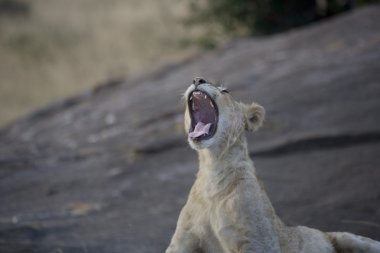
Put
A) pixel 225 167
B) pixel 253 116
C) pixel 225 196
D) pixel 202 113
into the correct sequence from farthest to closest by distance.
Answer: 1. pixel 253 116
2. pixel 202 113
3. pixel 225 167
4. pixel 225 196

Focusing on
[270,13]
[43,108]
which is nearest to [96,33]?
[270,13]

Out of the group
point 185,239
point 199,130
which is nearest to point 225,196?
point 185,239

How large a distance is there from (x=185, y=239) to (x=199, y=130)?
753 mm

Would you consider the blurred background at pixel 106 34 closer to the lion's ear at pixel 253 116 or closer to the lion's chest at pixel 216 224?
the lion's ear at pixel 253 116

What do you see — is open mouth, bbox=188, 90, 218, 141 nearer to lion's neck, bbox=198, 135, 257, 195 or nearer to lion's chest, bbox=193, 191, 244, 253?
lion's neck, bbox=198, 135, 257, 195

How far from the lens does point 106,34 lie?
26.5 metres

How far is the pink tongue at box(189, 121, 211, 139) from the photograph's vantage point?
5121 millimetres

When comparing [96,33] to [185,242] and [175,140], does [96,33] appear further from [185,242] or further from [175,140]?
[185,242]

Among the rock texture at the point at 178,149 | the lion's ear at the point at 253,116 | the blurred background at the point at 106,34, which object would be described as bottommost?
the rock texture at the point at 178,149

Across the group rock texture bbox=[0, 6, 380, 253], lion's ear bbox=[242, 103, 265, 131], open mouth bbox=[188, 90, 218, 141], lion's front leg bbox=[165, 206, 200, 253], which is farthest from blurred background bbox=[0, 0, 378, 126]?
lion's front leg bbox=[165, 206, 200, 253]

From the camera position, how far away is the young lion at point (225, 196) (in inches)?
191

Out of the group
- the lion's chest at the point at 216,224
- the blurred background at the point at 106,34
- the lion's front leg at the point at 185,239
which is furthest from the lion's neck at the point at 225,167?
the blurred background at the point at 106,34

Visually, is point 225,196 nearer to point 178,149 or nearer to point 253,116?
point 253,116

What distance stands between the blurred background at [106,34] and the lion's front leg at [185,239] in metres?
12.5
